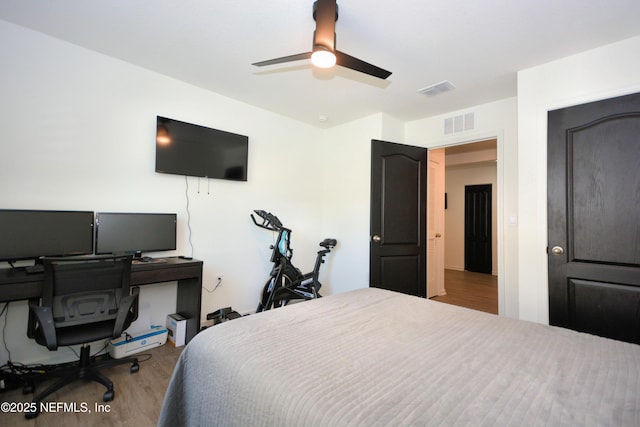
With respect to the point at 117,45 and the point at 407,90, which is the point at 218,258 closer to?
the point at 117,45

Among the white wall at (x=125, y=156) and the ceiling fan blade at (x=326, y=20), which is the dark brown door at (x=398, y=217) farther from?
the ceiling fan blade at (x=326, y=20)

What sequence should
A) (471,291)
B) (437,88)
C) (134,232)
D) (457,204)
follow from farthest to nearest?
(457,204)
(471,291)
(437,88)
(134,232)

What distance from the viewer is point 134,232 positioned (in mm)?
2492

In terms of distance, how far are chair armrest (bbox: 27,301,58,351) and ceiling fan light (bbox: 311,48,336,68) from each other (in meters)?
2.24

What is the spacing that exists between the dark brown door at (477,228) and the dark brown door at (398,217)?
3.65 m

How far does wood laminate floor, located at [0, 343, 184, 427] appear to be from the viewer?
1.64 m

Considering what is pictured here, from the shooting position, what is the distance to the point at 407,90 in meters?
2.96

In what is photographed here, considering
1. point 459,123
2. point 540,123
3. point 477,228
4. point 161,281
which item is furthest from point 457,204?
point 161,281

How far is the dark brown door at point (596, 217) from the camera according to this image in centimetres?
199

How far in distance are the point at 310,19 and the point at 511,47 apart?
1.55m

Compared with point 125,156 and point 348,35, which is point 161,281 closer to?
point 125,156

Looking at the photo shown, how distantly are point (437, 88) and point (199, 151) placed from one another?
8.28 ft

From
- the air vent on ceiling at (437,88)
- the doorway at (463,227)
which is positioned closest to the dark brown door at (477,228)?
the doorway at (463,227)

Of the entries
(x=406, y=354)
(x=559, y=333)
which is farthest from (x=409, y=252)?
(x=406, y=354)
